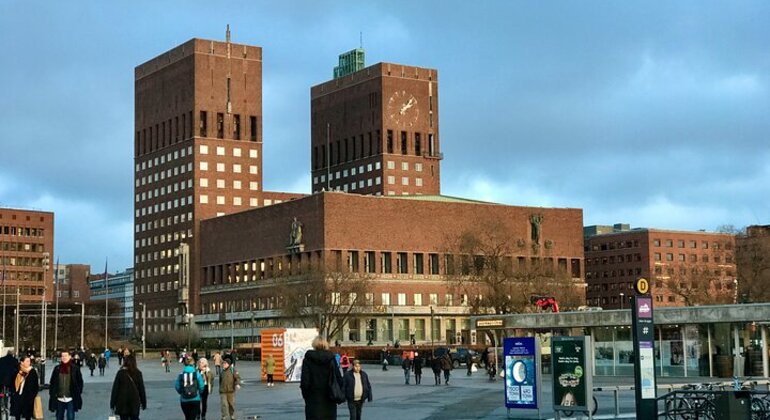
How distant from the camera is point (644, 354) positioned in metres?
28.5

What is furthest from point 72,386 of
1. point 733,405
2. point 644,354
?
point 733,405

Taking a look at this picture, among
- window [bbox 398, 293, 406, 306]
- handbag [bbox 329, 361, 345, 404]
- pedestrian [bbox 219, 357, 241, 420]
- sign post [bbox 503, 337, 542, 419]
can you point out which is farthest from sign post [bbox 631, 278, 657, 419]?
window [bbox 398, 293, 406, 306]

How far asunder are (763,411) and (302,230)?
118769 mm

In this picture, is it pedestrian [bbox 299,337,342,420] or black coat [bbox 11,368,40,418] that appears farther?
black coat [bbox 11,368,40,418]

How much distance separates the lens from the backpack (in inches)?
1075

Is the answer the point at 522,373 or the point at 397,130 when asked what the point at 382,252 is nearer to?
the point at 397,130

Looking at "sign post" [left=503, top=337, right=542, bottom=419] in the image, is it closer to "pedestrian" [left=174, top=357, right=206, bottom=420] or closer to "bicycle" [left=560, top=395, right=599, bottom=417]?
"bicycle" [left=560, top=395, right=599, bottom=417]

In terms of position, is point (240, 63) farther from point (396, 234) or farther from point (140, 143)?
point (396, 234)

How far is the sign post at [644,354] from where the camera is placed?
27.9 metres

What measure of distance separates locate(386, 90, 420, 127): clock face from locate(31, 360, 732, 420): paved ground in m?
130

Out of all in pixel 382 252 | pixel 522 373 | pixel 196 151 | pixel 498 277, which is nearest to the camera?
pixel 522 373

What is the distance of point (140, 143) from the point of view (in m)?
196

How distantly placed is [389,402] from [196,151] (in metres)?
136

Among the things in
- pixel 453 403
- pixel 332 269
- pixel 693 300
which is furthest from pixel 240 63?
pixel 453 403
